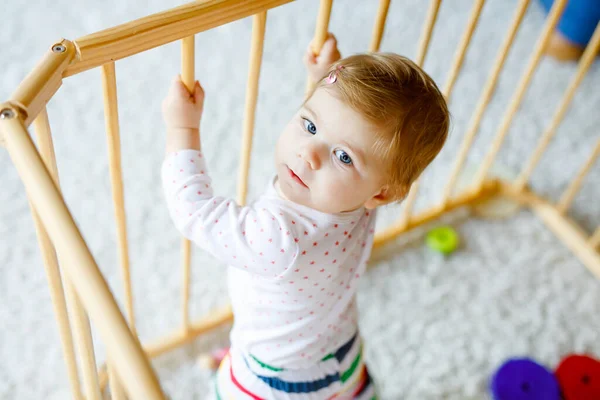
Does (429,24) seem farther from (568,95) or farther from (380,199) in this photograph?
(568,95)

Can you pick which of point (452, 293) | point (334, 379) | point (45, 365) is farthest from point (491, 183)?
point (45, 365)

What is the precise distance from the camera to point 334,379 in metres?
0.80

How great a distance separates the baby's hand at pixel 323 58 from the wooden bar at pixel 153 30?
0.42 feet

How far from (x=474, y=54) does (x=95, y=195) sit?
1017 mm

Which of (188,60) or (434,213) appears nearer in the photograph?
(188,60)

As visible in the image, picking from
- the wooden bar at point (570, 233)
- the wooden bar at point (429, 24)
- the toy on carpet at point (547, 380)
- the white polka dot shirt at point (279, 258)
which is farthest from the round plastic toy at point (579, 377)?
the wooden bar at point (429, 24)

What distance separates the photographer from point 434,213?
1.32 metres

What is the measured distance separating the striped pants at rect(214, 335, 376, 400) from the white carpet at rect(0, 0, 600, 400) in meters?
0.29

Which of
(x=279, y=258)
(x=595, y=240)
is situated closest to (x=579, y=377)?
(x=595, y=240)

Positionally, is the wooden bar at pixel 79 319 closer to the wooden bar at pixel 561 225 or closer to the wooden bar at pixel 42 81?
the wooden bar at pixel 42 81

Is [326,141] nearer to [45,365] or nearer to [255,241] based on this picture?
[255,241]

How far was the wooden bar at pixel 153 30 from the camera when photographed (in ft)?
1.90

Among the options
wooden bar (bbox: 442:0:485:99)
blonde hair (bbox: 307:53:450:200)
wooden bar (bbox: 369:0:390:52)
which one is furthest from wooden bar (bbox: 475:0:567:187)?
blonde hair (bbox: 307:53:450:200)

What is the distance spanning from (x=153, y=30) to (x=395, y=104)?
24 centimetres
